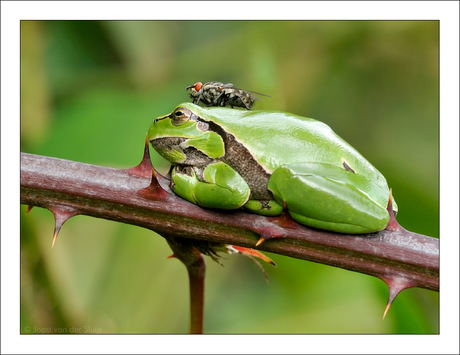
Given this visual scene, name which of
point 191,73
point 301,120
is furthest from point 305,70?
point 301,120

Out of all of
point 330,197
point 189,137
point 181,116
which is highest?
point 181,116

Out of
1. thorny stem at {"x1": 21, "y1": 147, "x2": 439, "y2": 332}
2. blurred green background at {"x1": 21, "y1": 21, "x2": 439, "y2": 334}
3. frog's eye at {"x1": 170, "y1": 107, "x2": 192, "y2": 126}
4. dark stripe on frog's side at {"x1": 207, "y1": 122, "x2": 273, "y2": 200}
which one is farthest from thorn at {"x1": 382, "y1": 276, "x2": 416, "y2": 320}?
frog's eye at {"x1": 170, "y1": 107, "x2": 192, "y2": 126}

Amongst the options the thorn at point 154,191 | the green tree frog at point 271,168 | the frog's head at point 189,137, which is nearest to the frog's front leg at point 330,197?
the green tree frog at point 271,168

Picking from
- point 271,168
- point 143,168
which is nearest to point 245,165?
point 271,168

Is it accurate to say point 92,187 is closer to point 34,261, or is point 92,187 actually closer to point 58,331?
point 34,261

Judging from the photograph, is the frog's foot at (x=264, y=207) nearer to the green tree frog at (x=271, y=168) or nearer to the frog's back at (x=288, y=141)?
the green tree frog at (x=271, y=168)

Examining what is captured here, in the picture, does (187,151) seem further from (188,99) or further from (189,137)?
(188,99)
